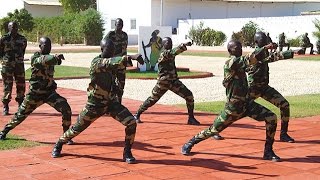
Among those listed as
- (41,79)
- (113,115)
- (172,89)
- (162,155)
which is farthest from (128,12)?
(113,115)

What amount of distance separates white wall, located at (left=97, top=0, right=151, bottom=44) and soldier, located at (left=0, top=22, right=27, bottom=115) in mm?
38343

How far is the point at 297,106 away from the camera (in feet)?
41.8

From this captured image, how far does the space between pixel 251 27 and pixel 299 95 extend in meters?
28.5

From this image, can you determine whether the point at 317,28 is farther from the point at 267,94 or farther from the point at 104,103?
the point at 104,103

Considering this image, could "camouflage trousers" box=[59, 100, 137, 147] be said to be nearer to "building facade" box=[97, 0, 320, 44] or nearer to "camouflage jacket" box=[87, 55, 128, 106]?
"camouflage jacket" box=[87, 55, 128, 106]


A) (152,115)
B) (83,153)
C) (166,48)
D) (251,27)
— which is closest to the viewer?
(83,153)

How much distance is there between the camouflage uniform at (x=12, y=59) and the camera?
11102 mm

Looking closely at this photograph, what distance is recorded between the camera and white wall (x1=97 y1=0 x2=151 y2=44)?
165 feet

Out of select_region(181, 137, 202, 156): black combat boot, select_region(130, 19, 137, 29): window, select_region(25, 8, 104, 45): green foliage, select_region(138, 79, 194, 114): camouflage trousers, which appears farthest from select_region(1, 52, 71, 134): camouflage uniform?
select_region(130, 19, 137, 29): window

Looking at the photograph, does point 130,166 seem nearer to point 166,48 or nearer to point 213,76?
point 166,48

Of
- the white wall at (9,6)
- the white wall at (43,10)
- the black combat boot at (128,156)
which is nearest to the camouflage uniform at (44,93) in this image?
the black combat boot at (128,156)

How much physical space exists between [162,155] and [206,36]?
3936 centimetres

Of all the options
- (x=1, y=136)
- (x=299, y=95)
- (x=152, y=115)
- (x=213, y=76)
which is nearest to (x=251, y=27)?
(x=213, y=76)

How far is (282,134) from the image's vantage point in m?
8.81
